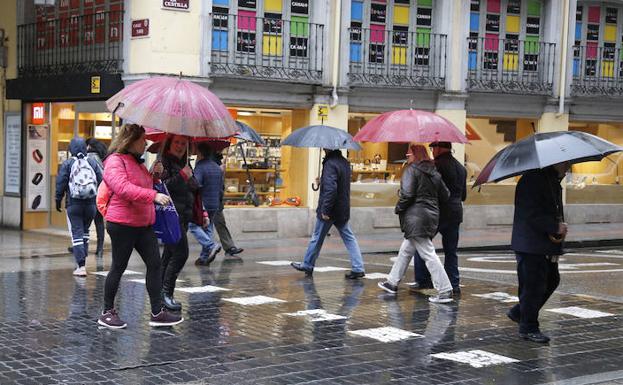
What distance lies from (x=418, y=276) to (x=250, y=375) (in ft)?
16.0

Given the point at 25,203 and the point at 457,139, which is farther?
Answer: the point at 25,203

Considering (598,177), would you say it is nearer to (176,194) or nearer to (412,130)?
(412,130)

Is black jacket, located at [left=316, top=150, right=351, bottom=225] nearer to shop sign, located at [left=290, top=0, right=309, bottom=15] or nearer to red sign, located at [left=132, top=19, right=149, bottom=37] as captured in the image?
red sign, located at [left=132, top=19, right=149, bottom=37]

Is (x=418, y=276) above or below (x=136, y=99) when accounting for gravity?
below

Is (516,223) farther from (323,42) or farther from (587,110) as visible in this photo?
(587,110)

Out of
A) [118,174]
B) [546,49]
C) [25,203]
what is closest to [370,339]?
[118,174]

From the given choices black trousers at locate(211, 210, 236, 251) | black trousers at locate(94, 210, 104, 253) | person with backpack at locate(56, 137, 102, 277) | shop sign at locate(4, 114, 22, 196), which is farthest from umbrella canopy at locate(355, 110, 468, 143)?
shop sign at locate(4, 114, 22, 196)

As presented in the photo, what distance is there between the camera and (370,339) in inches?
334

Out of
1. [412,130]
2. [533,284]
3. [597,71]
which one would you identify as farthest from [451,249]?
[597,71]

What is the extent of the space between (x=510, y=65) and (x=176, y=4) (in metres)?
8.00

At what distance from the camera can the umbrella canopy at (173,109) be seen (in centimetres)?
803

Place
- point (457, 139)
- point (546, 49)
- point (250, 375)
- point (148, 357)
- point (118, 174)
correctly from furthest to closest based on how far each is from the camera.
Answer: point (546, 49) < point (457, 139) < point (118, 174) < point (148, 357) < point (250, 375)

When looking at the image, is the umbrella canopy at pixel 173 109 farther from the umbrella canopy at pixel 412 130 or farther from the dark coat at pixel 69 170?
the dark coat at pixel 69 170

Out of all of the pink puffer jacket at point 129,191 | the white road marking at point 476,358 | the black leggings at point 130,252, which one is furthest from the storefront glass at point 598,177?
the pink puffer jacket at point 129,191
